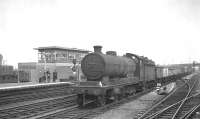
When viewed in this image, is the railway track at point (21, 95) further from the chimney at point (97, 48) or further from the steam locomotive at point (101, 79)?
the chimney at point (97, 48)

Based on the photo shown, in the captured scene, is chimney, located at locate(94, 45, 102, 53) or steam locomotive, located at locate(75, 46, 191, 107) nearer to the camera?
steam locomotive, located at locate(75, 46, 191, 107)

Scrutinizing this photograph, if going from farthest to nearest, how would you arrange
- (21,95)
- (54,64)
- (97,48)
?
(54,64), (21,95), (97,48)

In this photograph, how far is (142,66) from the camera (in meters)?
22.0

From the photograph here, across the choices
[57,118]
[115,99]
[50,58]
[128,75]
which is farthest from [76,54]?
[57,118]

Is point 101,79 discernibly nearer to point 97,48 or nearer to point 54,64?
point 97,48

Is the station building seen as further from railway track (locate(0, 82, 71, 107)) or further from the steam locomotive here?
the steam locomotive

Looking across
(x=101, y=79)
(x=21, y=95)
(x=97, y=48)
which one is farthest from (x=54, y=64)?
(x=101, y=79)

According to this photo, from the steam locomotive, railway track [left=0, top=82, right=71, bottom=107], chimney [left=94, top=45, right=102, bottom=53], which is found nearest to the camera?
the steam locomotive

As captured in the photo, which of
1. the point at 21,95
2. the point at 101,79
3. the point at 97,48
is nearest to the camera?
the point at 101,79

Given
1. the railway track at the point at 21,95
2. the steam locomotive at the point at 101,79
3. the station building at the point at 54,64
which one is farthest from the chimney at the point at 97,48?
the station building at the point at 54,64

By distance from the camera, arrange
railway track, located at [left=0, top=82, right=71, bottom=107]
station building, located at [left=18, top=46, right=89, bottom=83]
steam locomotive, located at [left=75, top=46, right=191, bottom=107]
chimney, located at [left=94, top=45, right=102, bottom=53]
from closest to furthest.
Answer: steam locomotive, located at [left=75, top=46, right=191, bottom=107] → chimney, located at [left=94, top=45, right=102, bottom=53] → railway track, located at [left=0, top=82, right=71, bottom=107] → station building, located at [left=18, top=46, right=89, bottom=83]

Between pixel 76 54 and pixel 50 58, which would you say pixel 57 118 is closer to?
pixel 50 58

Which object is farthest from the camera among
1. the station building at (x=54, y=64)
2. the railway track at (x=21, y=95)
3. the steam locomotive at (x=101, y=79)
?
the station building at (x=54, y=64)

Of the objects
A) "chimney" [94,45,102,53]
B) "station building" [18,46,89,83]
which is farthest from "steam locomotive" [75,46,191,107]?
"station building" [18,46,89,83]
